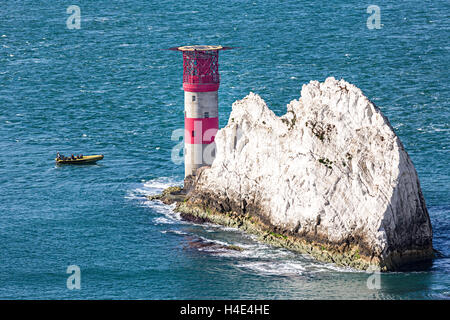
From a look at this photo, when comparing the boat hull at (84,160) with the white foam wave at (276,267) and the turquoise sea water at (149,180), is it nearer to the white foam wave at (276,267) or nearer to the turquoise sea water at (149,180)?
the turquoise sea water at (149,180)

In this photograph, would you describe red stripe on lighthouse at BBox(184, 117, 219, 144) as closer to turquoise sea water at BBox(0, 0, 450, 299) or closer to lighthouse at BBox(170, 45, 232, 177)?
lighthouse at BBox(170, 45, 232, 177)

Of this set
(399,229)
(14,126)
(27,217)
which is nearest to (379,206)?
(399,229)

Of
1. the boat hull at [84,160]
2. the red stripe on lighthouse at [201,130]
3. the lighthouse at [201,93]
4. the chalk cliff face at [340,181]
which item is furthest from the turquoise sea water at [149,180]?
the lighthouse at [201,93]

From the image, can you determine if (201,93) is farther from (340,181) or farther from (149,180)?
(340,181)

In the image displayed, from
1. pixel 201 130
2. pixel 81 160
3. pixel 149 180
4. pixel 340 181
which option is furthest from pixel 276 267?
pixel 81 160

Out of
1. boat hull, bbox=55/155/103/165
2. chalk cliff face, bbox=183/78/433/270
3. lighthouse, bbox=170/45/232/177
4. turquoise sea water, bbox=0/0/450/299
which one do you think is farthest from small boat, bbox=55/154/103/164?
chalk cliff face, bbox=183/78/433/270
